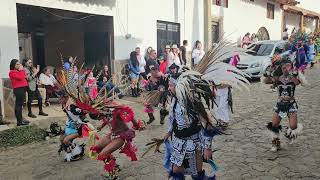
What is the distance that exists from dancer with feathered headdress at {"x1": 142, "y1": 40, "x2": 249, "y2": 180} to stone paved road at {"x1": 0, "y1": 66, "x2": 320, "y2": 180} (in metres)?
1.27

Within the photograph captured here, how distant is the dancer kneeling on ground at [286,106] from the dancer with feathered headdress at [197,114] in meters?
2.44

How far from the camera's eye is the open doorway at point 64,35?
13359 millimetres

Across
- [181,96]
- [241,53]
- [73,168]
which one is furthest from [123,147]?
[241,53]

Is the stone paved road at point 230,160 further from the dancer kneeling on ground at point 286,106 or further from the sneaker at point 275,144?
the dancer kneeling on ground at point 286,106

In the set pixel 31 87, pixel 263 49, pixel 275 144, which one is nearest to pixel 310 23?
pixel 263 49

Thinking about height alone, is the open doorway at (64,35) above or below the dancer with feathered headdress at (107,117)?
above

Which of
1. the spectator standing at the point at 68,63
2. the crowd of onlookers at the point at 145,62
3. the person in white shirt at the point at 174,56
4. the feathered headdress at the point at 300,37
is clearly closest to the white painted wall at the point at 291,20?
the person in white shirt at the point at 174,56

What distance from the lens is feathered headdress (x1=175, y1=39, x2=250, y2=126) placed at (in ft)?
13.1

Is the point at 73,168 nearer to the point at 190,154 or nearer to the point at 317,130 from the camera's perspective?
the point at 190,154

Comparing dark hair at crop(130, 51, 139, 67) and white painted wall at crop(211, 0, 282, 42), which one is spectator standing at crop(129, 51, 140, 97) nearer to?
dark hair at crop(130, 51, 139, 67)

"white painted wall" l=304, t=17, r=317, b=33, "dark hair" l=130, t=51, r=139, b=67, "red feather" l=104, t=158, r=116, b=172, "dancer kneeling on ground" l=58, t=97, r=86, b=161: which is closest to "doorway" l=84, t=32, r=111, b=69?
"dark hair" l=130, t=51, r=139, b=67

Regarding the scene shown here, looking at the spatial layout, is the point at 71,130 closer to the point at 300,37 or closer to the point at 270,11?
the point at 300,37

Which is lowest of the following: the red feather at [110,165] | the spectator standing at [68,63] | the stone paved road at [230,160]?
the stone paved road at [230,160]

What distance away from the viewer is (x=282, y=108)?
634 cm
